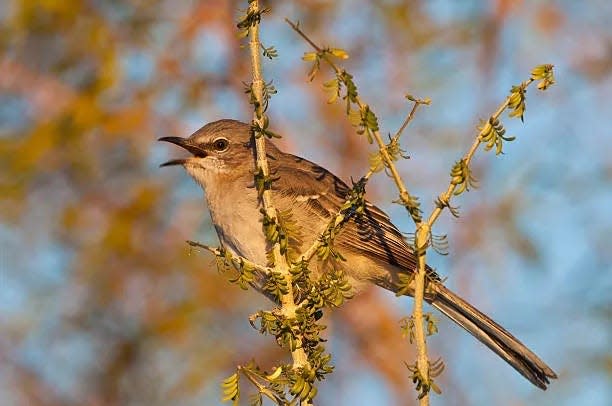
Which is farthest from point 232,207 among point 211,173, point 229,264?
point 229,264

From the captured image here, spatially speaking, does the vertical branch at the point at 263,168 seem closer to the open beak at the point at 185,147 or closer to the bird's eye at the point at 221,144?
the open beak at the point at 185,147

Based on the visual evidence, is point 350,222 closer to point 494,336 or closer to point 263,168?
point 494,336

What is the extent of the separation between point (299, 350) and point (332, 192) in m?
2.97

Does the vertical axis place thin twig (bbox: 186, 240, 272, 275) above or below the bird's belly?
below

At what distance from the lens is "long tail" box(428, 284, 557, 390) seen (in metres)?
5.63

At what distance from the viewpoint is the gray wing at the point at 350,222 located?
21.6 ft

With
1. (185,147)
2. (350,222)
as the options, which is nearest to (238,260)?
(350,222)

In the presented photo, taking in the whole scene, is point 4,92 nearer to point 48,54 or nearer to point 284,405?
point 48,54

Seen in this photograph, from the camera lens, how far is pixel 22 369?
900cm

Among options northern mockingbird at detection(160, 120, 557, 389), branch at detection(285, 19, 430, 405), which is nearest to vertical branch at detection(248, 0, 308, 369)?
branch at detection(285, 19, 430, 405)

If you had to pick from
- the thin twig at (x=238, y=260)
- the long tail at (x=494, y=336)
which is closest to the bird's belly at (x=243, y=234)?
the long tail at (x=494, y=336)

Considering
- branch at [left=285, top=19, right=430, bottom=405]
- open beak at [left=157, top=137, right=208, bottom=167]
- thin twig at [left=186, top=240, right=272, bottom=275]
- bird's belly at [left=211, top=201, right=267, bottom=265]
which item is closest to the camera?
branch at [left=285, top=19, right=430, bottom=405]

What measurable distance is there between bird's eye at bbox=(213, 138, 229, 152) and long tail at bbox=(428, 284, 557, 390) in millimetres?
1767

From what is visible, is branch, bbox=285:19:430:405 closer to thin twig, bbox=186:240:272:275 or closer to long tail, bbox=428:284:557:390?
thin twig, bbox=186:240:272:275
